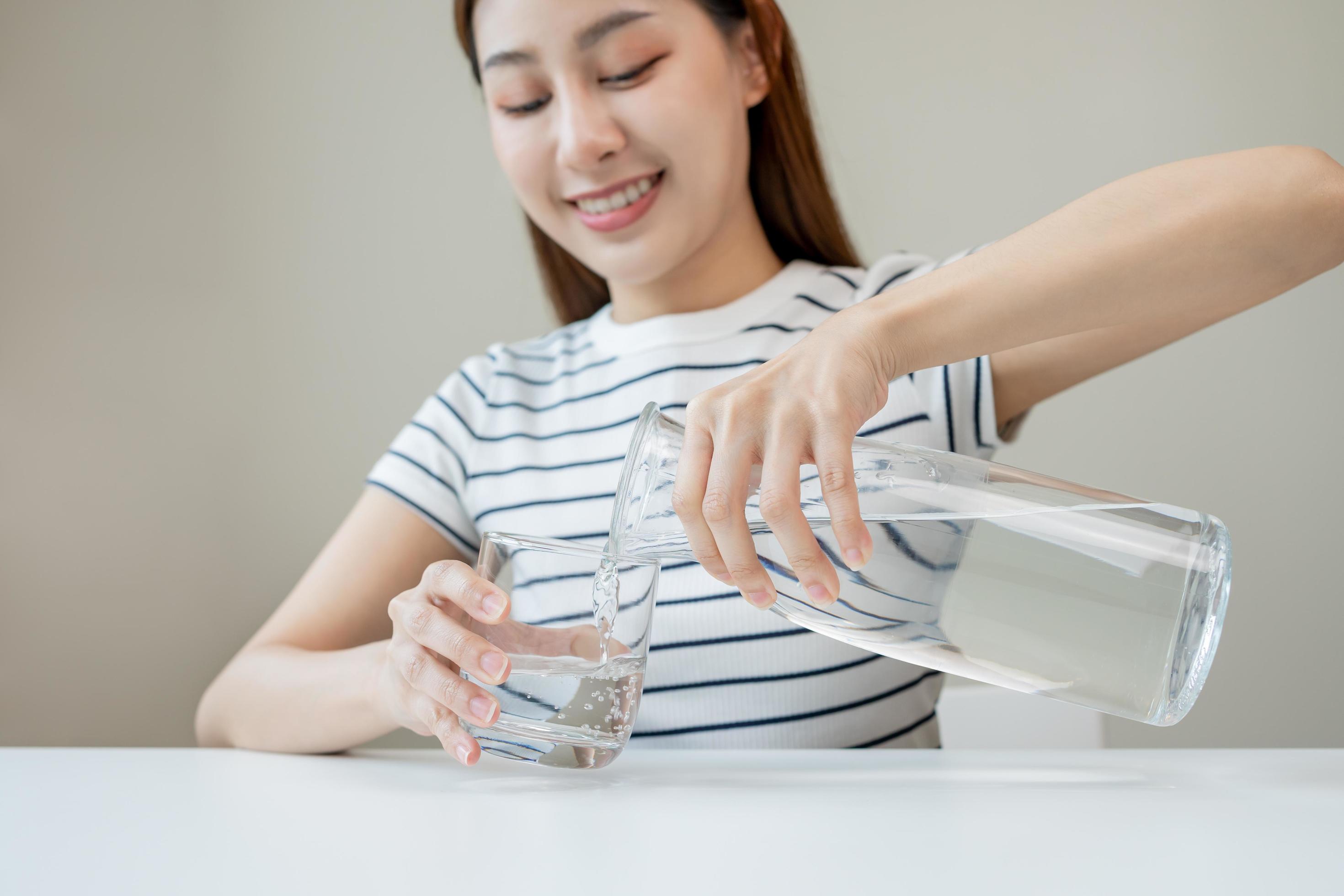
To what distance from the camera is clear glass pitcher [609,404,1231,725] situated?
48 centimetres

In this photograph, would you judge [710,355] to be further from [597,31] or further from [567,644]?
[567,644]

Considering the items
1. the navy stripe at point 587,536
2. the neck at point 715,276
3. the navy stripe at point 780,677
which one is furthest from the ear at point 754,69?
the navy stripe at point 780,677

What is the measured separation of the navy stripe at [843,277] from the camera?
39.2 inches

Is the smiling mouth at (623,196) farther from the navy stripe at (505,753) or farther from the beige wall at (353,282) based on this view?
the beige wall at (353,282)

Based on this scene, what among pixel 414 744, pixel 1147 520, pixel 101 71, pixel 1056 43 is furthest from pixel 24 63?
pixel 1147 520

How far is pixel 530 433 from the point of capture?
103 centimetres

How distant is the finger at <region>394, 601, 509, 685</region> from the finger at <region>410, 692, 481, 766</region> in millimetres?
37

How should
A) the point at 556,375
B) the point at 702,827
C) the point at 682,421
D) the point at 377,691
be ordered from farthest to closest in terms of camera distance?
the point at 556,375, the point at 682,421, the point at 377,691, the point at 702,827

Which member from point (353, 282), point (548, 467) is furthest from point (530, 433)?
point (353, 282)

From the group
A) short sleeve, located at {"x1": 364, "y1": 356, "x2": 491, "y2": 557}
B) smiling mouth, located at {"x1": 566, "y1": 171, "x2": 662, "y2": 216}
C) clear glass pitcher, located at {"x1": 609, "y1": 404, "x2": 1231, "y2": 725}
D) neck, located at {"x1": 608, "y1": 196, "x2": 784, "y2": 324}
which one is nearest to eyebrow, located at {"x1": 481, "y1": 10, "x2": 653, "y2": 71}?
smiling mouth, located at {"x1": 566, "y1": 171, "x2": 662, "y2": 216}

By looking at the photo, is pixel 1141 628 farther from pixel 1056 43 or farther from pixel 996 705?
pixel 1056 43

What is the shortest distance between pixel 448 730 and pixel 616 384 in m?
0.48

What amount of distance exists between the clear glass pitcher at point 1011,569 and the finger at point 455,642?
0.29 feet

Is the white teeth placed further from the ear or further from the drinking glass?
the drinking glass
